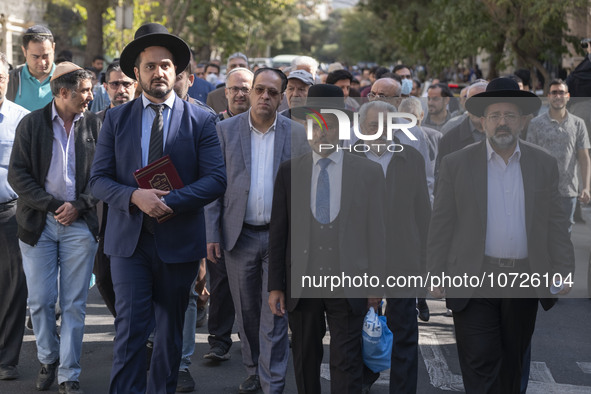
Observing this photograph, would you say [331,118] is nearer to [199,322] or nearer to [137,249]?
[137,249]

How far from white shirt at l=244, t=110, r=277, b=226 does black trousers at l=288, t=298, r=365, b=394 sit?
1027mm

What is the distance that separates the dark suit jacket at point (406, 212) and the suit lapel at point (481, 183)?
98cm

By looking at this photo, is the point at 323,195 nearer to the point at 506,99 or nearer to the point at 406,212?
the point at 406,212

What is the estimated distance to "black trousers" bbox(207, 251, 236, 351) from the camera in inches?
293

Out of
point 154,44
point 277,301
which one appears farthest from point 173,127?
point 277,301

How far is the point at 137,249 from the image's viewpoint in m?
5.45

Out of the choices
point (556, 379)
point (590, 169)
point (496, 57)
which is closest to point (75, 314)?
→ point (556, 379)

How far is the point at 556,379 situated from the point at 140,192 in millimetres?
3456

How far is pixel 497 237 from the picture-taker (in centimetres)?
539

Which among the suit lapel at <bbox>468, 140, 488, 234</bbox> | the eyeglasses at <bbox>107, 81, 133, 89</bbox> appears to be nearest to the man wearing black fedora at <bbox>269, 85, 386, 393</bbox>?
the suit lapel at <bbox>468, 140, 488, 234</bbox>

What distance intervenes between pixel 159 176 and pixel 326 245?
3.30ft

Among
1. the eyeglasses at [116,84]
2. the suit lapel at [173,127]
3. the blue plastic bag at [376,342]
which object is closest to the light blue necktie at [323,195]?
the blue plastic bag at [376,342]

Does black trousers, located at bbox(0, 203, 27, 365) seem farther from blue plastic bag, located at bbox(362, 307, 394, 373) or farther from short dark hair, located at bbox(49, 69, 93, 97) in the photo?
blue plastic bag, located at bbox(362, 307, 394, 373)

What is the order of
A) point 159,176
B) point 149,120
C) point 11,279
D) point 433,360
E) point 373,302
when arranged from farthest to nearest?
point 433,360
point 11,279
point 149,120
point 373,302
point 159,176
